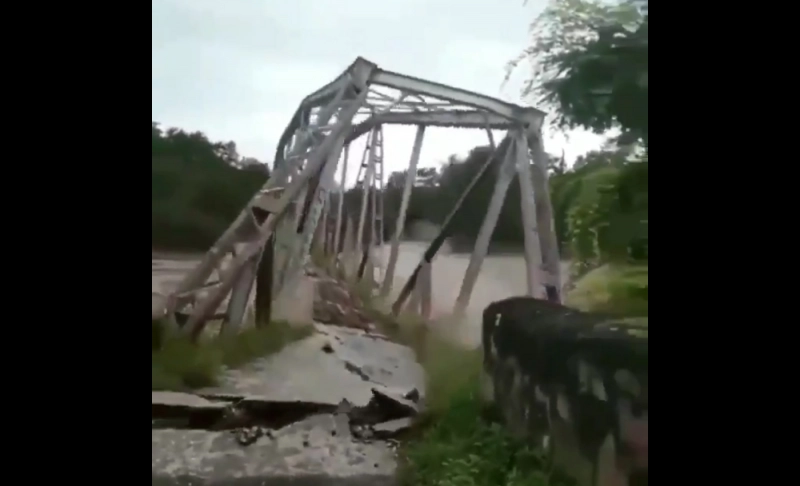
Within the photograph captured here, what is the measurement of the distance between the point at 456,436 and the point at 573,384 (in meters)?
0.20

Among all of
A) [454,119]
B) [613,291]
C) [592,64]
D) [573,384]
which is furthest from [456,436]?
[592,64]

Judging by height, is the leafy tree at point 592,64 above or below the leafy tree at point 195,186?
above

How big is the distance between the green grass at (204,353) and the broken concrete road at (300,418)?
2cm

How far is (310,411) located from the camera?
3.64 ft

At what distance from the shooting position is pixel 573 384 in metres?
1.03

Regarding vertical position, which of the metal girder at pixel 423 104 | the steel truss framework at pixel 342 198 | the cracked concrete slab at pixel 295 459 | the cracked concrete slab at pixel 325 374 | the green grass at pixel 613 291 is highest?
the metal girder at pixel 423 104

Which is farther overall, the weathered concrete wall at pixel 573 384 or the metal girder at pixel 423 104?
the metal girder at pixel 423 104

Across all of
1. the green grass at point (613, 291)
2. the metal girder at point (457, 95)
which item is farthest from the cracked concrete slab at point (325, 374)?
Answer: the metal girder at point (457, 95)

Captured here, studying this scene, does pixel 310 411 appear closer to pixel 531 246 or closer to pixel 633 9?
pixel 531 246

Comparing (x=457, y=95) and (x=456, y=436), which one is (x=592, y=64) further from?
(x=456, y=436)

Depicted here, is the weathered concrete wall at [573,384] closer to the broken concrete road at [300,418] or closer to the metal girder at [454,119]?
the broken concrete road at [300,418]

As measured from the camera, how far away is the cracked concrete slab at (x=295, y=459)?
3.57 ft
